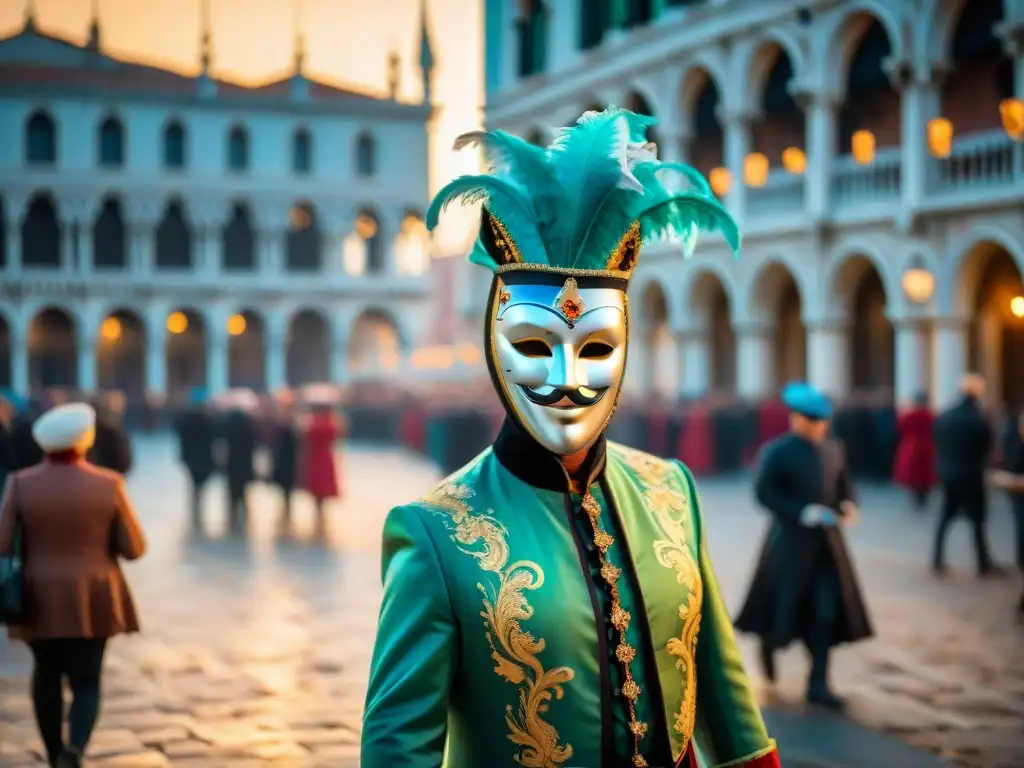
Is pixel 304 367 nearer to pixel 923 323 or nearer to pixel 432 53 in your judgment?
pixel 432 53

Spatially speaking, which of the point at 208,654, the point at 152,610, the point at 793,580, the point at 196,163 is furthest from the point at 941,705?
the point at 196,163

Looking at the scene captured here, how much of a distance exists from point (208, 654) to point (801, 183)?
1607 centimetres

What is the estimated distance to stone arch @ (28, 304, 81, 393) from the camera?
39.3 m

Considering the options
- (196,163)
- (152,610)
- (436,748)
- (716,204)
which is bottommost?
(152,610)

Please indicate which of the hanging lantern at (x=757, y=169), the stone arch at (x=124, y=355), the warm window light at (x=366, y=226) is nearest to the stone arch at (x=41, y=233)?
the stone arch at (x=124, y=355)

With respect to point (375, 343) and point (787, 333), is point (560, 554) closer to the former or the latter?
point (787, 333)

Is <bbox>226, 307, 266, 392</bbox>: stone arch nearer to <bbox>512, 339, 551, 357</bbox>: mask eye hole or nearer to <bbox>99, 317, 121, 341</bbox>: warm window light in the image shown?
<bbox>99, 317, 121, 341</bbox>: warm window light

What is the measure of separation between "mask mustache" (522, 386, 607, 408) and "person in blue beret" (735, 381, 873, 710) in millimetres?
4477

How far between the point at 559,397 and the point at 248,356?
40503 mm

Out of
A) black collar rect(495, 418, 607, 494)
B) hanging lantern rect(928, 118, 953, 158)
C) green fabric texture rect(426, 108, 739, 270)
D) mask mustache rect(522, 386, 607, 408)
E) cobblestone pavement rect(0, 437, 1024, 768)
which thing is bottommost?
cobblestone pavement rect(0, 437, 1024, 768)

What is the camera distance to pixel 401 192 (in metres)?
42.7

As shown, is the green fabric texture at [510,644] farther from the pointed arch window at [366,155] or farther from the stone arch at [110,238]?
the pointed arch window at [366,155]

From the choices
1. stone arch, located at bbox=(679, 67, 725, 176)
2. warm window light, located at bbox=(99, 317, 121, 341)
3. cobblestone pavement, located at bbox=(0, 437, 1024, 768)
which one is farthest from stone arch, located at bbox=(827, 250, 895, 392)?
warm window light, located at bbox=(99, 317, 121, 341)

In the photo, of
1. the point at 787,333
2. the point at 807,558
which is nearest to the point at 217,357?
the point at 787,333
